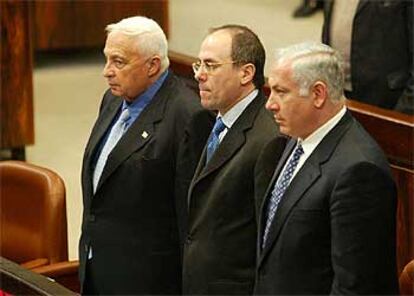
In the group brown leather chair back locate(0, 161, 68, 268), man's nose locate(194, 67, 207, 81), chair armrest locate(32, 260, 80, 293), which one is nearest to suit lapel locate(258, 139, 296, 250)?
man's nose locate(194, 67, 207, 81)

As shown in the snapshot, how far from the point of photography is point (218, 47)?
11.2ft

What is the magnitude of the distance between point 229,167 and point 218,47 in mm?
348

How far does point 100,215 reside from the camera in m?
3.81

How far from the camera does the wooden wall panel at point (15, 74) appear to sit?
643 centimetres

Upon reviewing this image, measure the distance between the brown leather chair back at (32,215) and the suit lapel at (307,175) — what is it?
1.38m

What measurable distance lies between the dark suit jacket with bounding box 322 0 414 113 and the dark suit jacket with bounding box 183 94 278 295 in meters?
1.37

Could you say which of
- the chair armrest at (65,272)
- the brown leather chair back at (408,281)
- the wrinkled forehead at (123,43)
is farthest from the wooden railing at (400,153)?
the chair armrest at (65,272)

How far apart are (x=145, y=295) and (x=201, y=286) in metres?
0.42

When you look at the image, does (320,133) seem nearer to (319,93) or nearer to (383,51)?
(319,93)

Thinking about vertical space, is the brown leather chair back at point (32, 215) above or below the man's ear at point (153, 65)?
below

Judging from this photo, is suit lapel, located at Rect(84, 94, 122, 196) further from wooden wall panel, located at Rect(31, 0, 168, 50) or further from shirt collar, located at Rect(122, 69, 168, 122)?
wooden wall panel, located at Rect(31, 0, 168, 50)

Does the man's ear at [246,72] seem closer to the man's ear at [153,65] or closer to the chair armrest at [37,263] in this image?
the man's ear at [153,65]

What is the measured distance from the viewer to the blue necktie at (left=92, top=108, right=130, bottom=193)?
12.5 ft

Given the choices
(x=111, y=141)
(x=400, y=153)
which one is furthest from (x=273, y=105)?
(x=400, y=153)
